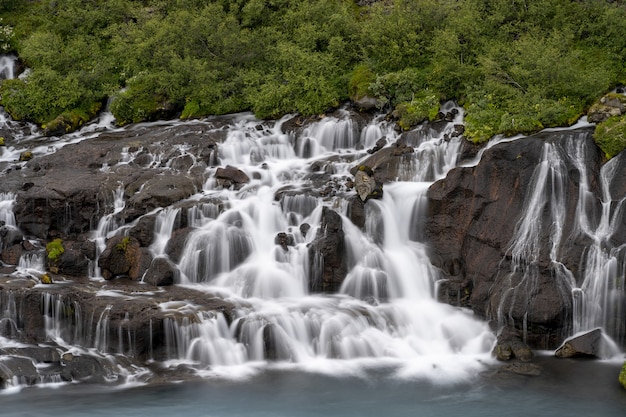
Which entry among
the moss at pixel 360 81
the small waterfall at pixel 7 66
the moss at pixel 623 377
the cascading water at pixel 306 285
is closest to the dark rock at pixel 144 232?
the cascading water at pixel 306 285

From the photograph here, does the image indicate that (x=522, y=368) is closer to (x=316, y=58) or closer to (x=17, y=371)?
(x=17, y=371)

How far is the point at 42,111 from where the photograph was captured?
31.8 meters

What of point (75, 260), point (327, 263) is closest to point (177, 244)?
point (75, 260)

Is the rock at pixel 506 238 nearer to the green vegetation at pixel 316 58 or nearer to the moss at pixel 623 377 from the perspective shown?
the moss at pixel 623 377

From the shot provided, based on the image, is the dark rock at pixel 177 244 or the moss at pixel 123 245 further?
the moss at pixel 123 245

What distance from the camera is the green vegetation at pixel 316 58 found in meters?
24.5

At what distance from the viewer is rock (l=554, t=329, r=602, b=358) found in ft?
55.2

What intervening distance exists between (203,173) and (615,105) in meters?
15.0

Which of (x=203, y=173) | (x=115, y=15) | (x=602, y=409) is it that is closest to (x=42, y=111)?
(x=115, y=15)

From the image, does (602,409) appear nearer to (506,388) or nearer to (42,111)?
(506,388)

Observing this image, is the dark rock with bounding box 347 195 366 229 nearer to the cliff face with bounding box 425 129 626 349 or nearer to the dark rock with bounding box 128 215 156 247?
the cliff face with bounding box 425 129 626 349

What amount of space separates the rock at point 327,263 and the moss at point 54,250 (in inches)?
331

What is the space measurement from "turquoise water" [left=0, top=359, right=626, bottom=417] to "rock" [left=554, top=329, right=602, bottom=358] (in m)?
0.51

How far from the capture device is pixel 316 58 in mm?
29906
